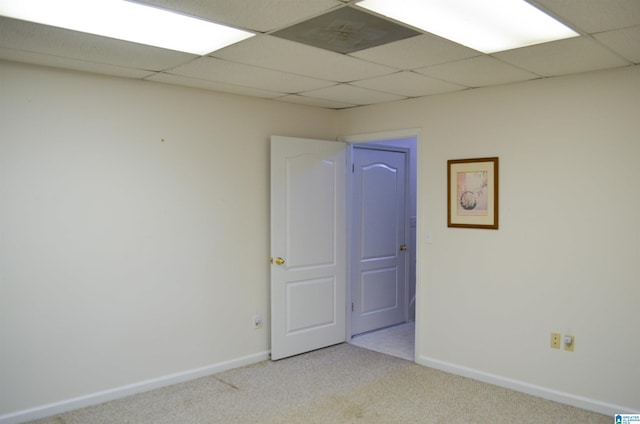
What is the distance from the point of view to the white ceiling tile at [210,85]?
3.54 m

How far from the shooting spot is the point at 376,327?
5.38 m

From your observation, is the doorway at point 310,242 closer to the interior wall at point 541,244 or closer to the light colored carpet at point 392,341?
the light colored carpet at point 392,341

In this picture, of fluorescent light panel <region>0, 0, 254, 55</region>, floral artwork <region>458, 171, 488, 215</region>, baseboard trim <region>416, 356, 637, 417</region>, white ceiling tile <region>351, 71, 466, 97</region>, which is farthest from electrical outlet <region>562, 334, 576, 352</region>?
fluorescent light panel <region>0, 0, 254, 55</region>

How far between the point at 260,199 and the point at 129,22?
2.10 metres

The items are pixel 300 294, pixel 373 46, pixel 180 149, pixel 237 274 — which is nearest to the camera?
pixel 373 46

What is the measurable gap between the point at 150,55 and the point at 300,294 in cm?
244

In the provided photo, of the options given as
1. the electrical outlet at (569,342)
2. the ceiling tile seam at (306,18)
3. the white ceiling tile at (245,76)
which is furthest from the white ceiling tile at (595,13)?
the electrical outlet at (569,342)

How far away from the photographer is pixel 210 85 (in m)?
3.77

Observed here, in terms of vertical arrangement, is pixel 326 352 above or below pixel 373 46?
below

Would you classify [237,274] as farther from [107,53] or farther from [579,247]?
[579,247]

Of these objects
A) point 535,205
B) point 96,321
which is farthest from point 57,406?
point 535,205

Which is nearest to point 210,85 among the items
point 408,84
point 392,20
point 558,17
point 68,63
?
point 68,63

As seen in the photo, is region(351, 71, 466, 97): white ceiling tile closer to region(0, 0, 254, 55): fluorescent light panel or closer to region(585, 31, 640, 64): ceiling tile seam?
region(585, 31, 640, 64): ceiling tile seam

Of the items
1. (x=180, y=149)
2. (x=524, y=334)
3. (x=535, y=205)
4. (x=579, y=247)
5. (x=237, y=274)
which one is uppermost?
(x=180, y=149)
